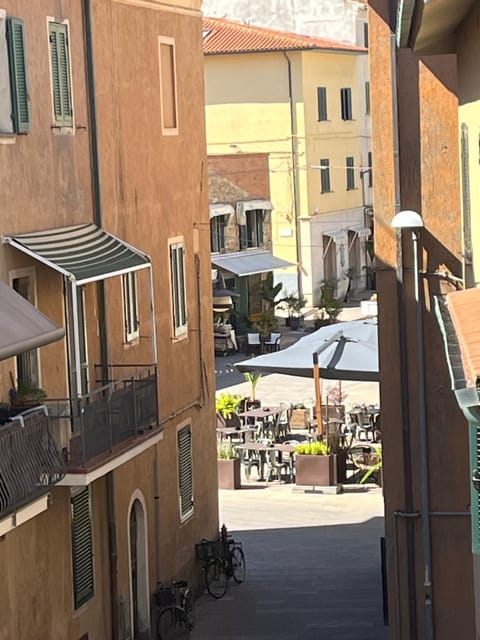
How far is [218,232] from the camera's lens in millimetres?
56781

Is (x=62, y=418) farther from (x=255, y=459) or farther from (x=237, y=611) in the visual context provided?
(x=255, y=459)

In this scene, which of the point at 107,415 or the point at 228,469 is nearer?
the point at 107,415

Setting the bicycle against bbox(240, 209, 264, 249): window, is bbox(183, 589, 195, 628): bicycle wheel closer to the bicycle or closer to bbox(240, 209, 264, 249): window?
the bicycle

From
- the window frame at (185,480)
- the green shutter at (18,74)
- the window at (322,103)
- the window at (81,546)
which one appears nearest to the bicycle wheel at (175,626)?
the window frame at (185,480)

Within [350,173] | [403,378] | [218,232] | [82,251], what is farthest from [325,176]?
[403,378]

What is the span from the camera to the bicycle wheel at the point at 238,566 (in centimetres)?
2586

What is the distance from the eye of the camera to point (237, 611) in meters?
24.3

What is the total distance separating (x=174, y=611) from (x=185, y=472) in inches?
121

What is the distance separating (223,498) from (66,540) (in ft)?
43.0

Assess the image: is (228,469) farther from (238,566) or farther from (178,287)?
(178,287)

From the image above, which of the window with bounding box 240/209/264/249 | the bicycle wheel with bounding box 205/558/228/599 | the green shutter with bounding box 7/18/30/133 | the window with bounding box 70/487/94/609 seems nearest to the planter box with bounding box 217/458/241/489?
the bicycle wheel with bounding box 205/558/228/599

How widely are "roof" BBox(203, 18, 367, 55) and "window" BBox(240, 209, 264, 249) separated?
5.88 m

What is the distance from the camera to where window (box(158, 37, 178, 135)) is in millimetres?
24562

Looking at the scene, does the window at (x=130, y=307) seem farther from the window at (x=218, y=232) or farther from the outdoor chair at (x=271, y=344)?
the window at (x=218, y=232)
